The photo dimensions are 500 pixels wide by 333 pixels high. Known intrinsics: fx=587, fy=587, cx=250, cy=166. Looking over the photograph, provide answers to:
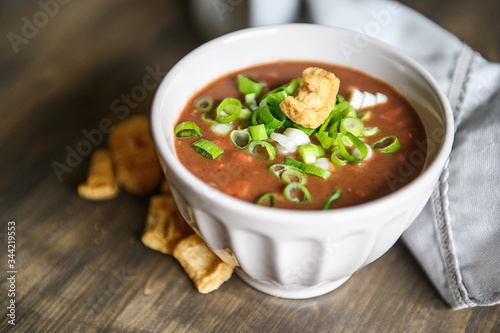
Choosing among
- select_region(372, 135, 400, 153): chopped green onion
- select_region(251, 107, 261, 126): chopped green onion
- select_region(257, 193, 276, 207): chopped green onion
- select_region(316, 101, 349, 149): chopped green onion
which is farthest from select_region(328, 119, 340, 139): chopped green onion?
select_region(257, 193, 276, 207): chopped green onion

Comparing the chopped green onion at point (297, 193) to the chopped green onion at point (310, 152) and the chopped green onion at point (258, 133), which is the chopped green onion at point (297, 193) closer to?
the chopped green onion at point (310, 152)

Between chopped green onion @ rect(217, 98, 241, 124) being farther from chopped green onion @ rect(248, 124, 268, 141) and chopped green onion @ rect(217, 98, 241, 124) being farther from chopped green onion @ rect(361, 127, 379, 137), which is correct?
chopped green onion @ rect(361, 127, 379, 137)

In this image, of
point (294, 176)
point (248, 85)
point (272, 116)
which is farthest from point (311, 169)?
point (248, 85)

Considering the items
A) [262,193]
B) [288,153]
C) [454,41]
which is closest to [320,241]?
[262,193]

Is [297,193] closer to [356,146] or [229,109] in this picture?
[356,146]

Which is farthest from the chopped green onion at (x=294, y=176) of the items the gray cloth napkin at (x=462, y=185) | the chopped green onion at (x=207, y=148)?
the gray cloth napkin at (x=462, y=185)

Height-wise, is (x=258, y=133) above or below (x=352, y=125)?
above

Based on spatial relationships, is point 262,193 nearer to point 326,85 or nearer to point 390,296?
point 326,85
